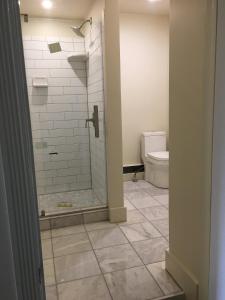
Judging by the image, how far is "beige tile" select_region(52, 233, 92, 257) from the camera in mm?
2145

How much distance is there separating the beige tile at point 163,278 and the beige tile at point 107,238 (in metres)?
0.41

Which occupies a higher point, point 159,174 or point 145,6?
point 145,6

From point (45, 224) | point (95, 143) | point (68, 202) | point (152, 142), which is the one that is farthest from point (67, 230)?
point (152, 142)

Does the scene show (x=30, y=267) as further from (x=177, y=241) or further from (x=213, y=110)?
(x=177, y=241)

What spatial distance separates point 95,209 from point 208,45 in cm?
191

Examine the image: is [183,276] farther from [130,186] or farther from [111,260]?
[130,186]

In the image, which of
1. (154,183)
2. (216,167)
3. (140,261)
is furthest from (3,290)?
(154,183)

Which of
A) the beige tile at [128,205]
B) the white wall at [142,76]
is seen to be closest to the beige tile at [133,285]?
the beige tile at [128,205]

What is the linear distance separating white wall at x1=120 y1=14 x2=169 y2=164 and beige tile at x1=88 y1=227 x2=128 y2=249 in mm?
1616

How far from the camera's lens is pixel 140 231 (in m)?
2.42

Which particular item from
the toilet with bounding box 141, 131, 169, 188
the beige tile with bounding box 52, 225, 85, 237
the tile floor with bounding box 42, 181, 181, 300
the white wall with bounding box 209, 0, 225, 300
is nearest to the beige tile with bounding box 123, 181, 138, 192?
the toilet with bounding box 141, 131, 169, 188

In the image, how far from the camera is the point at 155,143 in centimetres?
386

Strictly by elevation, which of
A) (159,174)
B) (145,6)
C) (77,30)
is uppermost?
(145,6)

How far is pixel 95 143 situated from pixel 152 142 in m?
1.10
